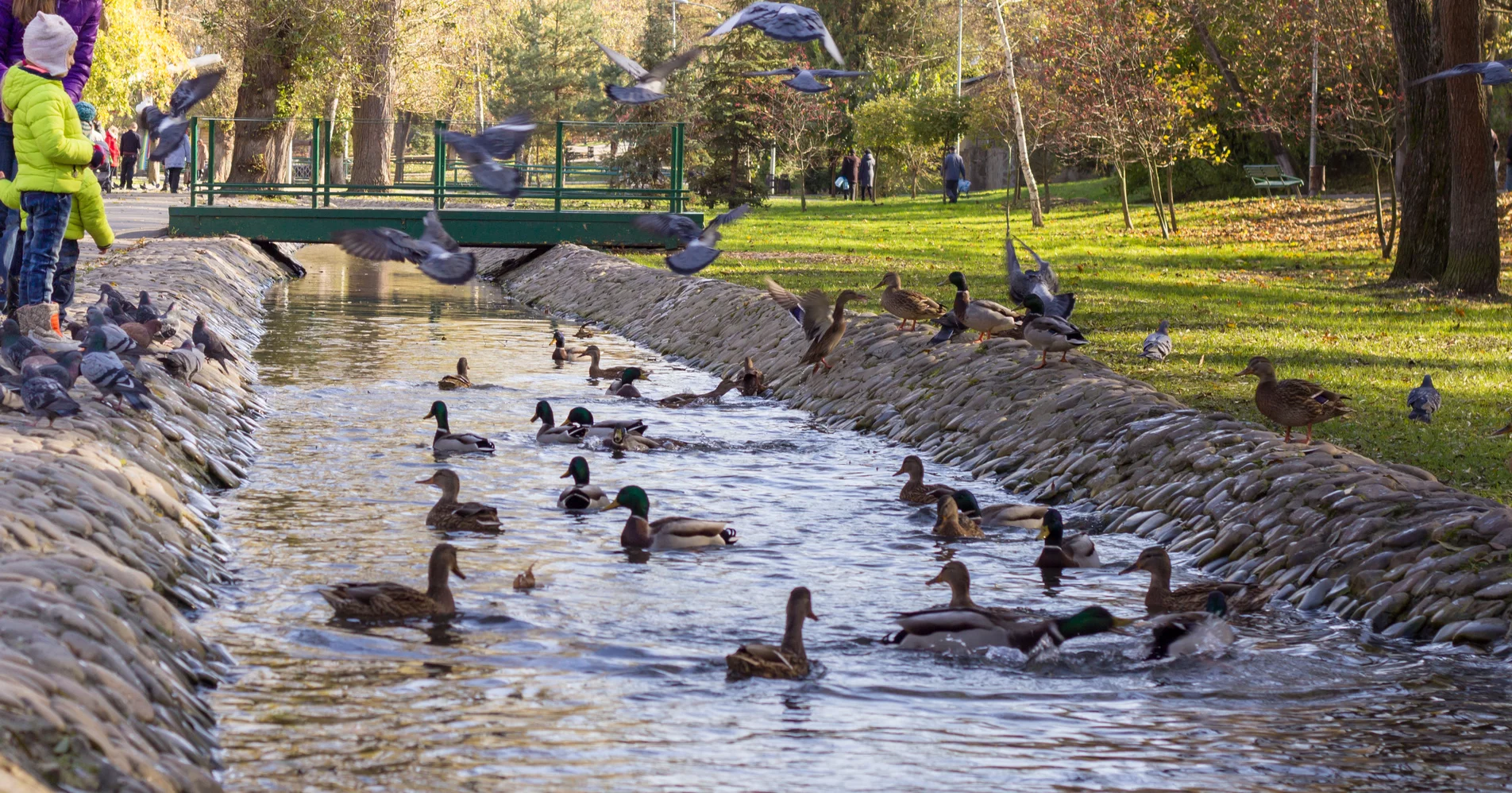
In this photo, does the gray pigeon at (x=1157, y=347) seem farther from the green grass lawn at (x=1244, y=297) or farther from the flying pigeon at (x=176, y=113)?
the flying pigeon at (x=176, y=113)

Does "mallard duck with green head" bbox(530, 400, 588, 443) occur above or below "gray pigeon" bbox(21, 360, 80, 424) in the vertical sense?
below

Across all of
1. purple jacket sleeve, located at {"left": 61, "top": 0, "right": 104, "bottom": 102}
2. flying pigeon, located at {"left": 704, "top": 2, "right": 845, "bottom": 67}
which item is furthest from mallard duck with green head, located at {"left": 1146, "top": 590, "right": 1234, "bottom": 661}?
purple jacket sleeve, located at {"left": 61, "top": 0, "right": 104, "bottom": 102}

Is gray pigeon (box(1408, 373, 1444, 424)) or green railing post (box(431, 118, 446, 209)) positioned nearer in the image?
gray pigeon (box(1408, 373, 1444, 424))

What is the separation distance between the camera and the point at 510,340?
83.4 feet

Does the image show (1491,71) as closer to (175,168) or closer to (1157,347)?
(1157,347)

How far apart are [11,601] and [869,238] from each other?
3372cm

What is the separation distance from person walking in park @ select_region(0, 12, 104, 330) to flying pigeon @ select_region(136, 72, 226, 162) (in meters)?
1.79

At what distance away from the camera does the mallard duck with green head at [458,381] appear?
63.4 ft

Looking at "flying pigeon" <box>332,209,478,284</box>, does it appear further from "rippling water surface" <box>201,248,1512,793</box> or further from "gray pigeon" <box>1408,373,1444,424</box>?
"gray pigeon" <box>1408,373,1444,424</box>

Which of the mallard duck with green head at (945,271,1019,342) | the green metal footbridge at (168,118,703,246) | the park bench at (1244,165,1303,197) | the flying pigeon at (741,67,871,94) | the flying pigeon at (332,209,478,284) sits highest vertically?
the park bench at (1244,165,1303,197)

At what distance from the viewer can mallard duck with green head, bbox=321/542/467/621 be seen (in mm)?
9484

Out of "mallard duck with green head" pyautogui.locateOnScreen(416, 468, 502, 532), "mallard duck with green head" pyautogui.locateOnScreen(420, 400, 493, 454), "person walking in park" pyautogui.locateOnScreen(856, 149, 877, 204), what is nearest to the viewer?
"mallard duck with green head" pyautogui.locateOnScreen(416, 468, 502, 532)

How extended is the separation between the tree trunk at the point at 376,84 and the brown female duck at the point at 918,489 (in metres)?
34.5

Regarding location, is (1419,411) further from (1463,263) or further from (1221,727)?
(1463,263)
